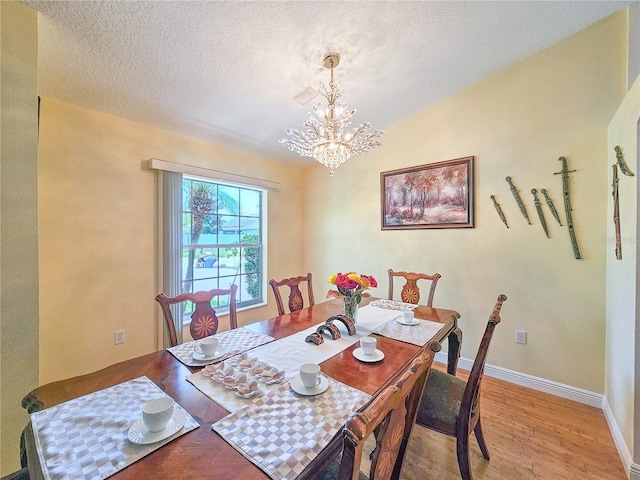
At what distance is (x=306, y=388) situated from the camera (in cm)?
101

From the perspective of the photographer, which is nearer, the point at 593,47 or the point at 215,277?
the point at 593,47

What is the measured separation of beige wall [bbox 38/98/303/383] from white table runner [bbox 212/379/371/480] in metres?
2.14

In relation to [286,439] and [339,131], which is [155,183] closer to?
[339,131]

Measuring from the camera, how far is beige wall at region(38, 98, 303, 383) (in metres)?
2.04

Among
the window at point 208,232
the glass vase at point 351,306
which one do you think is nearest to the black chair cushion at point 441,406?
the glass vase at point 351,306

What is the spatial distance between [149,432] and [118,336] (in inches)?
81.6

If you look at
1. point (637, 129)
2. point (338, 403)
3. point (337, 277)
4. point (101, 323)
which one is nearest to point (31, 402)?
point (338, 403)

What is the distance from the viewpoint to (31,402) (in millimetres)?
934

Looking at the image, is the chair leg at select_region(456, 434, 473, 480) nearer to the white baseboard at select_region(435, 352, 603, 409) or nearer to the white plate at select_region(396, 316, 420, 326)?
the white plate at select_region(396, 316, 420, 326)

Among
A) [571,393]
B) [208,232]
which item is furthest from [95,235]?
[571,393]

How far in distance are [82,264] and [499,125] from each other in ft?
13.0

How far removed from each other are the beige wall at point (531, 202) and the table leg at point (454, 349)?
3.06 ft

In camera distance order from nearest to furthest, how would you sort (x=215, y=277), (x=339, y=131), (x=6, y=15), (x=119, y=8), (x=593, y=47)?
(x=6, y=15), (x=119, y=8), (x=339, y=131), (x=593, y=47), (x=215, y=277)

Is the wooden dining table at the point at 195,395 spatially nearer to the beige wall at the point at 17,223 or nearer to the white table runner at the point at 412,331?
the white table runner at the point at 412,331
